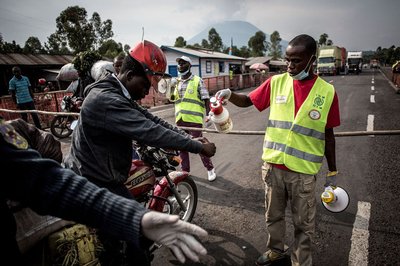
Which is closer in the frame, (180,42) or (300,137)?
(300,137)

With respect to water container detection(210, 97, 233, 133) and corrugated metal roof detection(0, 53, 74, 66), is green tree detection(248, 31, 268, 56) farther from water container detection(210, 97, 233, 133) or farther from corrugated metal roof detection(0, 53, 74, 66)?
water container detection(210, 97, 233, 133)

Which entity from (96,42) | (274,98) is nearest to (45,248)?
(274,98)

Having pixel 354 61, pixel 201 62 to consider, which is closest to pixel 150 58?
pixel 201 62

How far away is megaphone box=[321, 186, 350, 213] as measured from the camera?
98.0 inches

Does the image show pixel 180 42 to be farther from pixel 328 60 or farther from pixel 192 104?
pixel 192 104

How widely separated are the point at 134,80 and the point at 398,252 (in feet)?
10.8

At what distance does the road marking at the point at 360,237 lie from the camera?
2600mm

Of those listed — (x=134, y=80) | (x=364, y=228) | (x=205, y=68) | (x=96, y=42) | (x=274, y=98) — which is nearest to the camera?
(x=134, y=80)

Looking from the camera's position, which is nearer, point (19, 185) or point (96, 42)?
point (19, 185)

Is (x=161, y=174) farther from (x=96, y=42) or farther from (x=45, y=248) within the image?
(x=96, y=42)

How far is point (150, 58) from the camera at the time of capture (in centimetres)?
204

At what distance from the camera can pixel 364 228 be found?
10.1 feet

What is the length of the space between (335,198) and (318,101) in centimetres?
106

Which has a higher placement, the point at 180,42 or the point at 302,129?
the point at 180,42
